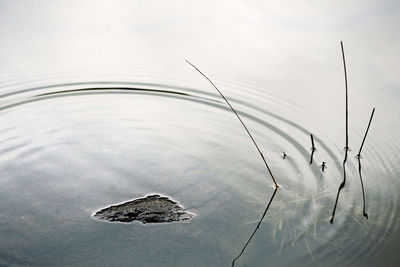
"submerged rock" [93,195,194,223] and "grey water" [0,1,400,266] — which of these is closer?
"grey water" [0,1,400,266]

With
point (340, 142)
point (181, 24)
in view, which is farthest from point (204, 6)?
point (340, 142)

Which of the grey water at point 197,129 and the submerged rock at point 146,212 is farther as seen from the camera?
the submerged rock at point 146,212

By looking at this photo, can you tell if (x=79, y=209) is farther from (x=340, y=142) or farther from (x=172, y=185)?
(x=340, y=142)

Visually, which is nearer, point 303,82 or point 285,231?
point 285,231
